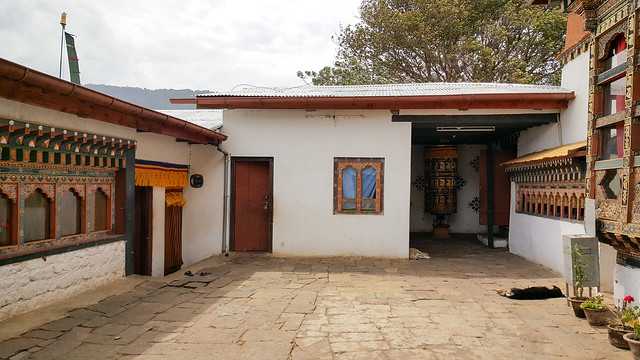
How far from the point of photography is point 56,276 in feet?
17.5

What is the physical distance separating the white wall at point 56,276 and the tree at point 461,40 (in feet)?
43.3

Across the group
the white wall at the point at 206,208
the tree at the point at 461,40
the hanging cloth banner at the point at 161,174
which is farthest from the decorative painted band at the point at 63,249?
the tree at the point at 461,40

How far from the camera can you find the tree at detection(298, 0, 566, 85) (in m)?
15.5

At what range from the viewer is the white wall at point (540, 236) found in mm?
7676

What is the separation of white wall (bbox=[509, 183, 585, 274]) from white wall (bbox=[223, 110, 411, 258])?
8.37 ft

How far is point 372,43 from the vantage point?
17.6 m

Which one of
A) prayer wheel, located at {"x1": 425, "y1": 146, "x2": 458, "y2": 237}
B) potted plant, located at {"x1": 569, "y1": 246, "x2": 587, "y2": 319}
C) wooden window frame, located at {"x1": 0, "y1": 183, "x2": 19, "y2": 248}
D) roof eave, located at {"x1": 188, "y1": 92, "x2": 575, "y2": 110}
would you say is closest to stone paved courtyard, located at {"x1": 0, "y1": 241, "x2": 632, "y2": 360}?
potted plant, located at {"x1": 569, "y1": 246, "x2": 587, "y2": 319}

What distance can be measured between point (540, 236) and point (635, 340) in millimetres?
5123

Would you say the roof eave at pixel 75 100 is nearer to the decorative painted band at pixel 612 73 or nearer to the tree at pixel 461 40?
the decorative painted band at pixel 612 73

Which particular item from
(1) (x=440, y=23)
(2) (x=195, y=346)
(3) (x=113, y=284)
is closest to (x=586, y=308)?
(2) (x=195, y=346)

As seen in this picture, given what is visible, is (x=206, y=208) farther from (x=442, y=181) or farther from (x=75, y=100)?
(x=442, y=181)

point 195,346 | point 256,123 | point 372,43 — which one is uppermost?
point 372,43

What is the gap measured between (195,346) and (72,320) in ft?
5.19

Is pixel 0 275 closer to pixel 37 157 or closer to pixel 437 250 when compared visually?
pixel 37 157
